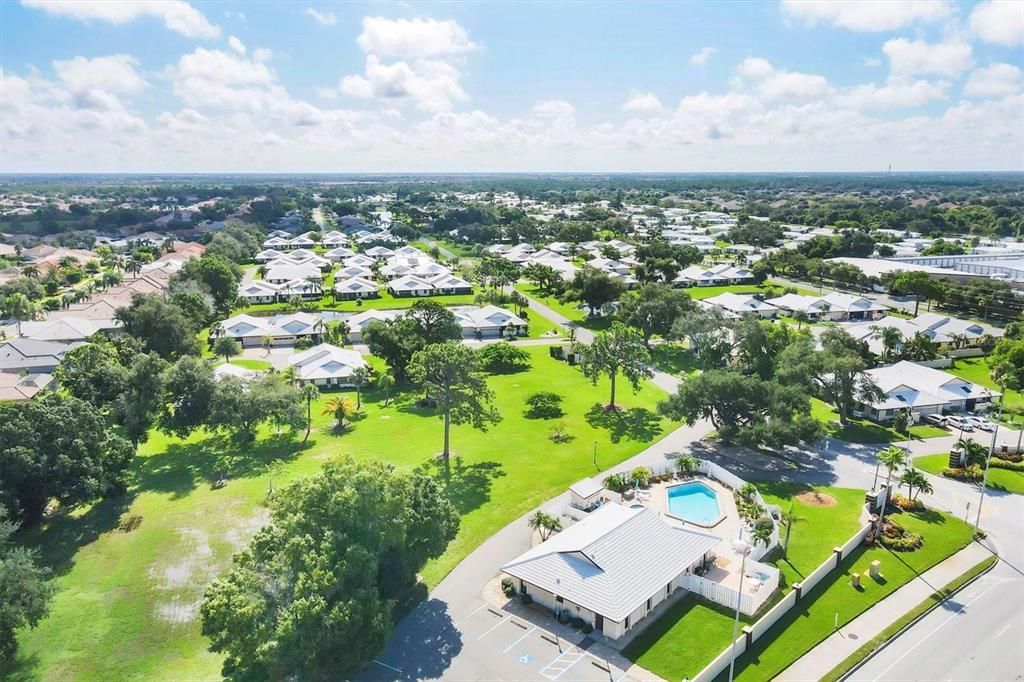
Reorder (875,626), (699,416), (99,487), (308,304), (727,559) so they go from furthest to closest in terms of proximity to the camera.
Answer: (308,304) < (699,416) < (99,487) < (727,559) < (875,626)

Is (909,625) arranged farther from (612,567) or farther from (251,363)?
(251,363)

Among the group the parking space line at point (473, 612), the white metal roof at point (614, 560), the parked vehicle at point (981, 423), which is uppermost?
the white metal roof at point (614, 560)

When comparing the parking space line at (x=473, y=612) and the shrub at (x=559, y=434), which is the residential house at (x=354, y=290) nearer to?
the shrub at (x=559, y=434)

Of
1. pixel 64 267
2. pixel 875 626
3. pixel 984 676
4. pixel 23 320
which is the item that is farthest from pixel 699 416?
pixel 64 267

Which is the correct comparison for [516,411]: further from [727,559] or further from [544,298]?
[544,298]

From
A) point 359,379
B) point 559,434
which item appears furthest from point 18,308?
point 559,434

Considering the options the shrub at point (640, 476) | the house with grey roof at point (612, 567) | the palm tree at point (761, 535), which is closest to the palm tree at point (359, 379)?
the shrub at point (640, 476)
